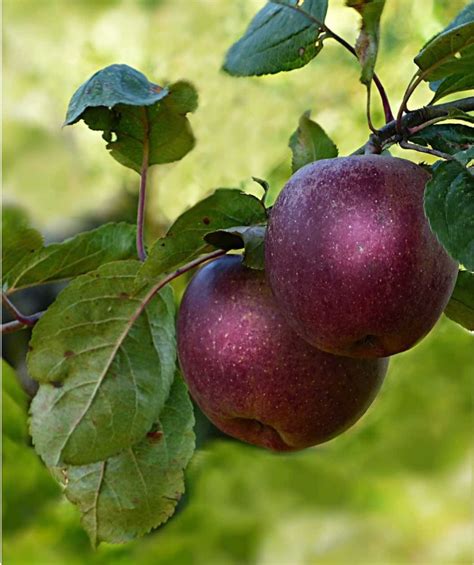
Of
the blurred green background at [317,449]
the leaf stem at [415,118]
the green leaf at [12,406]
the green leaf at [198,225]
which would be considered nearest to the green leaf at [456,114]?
the leaf stem at [415,118]

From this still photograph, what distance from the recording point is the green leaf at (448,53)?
39cm

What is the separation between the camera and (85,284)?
49cm

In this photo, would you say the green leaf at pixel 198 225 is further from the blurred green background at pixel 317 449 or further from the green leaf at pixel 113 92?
the blurred green background at pixel 317 449

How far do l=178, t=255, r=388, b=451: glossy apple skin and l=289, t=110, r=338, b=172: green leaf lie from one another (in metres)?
0.07

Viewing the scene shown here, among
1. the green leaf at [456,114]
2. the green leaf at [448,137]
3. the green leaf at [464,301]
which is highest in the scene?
the green leaf at [456,114]

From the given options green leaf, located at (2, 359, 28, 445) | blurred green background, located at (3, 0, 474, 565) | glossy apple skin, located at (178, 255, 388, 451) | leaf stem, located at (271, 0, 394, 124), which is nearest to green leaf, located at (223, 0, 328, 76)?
leaf stem, located at (271, 0, 394, 124)

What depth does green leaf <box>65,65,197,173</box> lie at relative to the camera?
0.44m

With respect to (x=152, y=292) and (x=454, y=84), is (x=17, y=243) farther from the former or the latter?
(x=454, y=84)

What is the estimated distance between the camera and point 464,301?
0.48 m

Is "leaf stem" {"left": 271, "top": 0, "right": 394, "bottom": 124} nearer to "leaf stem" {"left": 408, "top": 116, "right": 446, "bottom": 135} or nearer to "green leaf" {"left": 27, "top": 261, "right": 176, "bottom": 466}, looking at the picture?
"leaf stem" {"left": 408, "top": 116, "right": 446, "bottom": 135}

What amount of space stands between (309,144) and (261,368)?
129 millimetres

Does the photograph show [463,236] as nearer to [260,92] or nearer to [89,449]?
[89,449]

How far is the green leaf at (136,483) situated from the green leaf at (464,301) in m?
0.16

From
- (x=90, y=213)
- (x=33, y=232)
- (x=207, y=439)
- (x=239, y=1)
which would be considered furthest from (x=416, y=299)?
(x=90, y=213)
